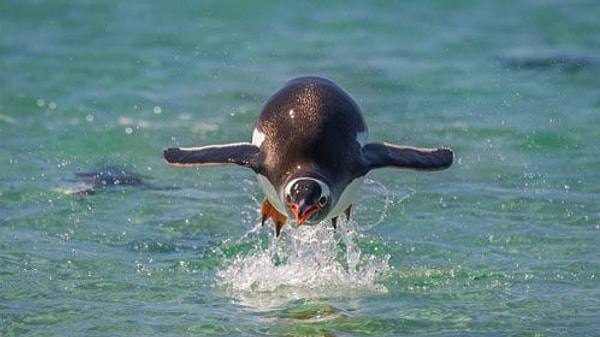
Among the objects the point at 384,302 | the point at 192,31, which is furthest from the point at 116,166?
the point at 192,31

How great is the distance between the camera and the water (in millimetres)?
7473

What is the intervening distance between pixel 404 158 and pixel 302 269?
36.9 inches

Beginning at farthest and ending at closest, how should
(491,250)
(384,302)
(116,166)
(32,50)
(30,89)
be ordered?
(32,50), (30,89), (116,166), (491,250), (384,302)

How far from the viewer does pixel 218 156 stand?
25.0 feet

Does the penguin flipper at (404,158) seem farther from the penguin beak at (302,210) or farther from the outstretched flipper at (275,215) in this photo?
the penguin beak at (302,210)

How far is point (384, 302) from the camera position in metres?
7.49

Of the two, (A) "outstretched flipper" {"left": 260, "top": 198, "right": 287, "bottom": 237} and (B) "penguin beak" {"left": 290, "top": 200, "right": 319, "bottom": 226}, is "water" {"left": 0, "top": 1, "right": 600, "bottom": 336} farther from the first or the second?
(B) "penguin beak" {"left": 290, "top": 200, "right": 319, "bottom": 226}

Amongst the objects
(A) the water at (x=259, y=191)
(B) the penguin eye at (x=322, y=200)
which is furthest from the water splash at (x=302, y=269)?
(B) the penguin eye at (x=322, y=200)

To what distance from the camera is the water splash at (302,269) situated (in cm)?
770

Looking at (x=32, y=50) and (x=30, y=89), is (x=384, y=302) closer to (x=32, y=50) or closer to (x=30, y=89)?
(x=30, y=89)

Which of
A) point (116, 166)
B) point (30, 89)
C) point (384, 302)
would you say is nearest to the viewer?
point (384, 302)

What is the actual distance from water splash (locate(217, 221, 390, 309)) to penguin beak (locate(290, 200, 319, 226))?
0.89 meters

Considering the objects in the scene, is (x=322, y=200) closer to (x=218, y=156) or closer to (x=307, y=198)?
(x=307, y=198)

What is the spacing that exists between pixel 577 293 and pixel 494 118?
Result: 4.51 metres
